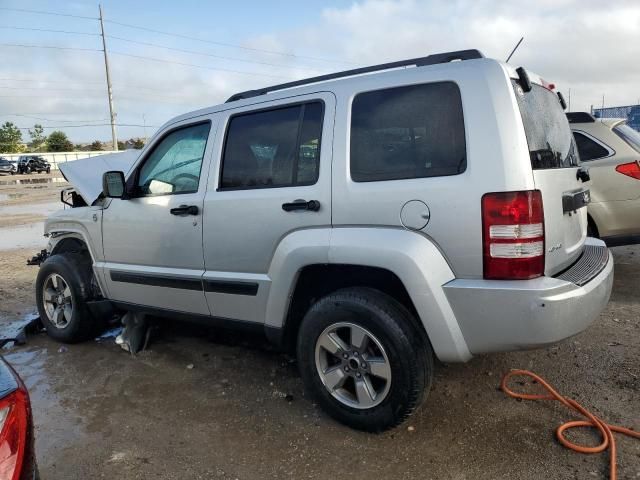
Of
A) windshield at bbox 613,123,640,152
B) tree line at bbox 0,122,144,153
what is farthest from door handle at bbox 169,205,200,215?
tree line at bbox 0,122,144,153

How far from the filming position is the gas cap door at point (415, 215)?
2.64 m

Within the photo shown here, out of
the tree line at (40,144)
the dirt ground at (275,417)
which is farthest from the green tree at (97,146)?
the dirt ground at (275,417)

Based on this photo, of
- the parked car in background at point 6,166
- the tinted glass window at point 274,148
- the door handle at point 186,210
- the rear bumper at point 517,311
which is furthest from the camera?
the parked car in background at point 6,166

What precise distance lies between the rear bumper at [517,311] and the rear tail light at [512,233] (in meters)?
Result: 0.07

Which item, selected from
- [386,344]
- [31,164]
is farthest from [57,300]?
[31,164]

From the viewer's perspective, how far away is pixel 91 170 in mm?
4836

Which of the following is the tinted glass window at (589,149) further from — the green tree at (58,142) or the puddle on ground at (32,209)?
the green tree at (58,142)

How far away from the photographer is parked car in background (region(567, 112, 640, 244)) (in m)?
5.35

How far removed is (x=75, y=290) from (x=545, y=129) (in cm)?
389

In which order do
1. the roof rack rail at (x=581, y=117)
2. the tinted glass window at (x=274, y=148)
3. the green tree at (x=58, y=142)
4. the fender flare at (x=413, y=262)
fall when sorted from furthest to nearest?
the green tree at (x=58, y=142) < the roof rack rail at (x=581, y=117) < the tinted glass window at (x=274, y=148) < the fender flare at (x=413, y=262)

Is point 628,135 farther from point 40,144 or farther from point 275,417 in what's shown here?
point 40,144

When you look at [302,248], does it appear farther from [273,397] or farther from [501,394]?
[501,394]

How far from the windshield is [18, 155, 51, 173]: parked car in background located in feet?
153

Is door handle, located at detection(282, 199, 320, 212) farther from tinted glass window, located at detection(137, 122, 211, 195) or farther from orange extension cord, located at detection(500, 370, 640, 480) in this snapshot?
orange extension cord, located at detection(500, 370, 640, 480)
